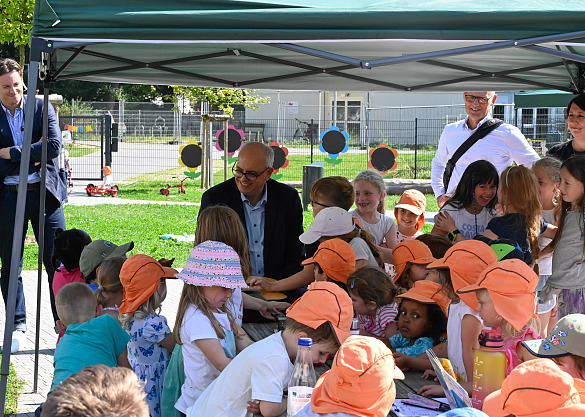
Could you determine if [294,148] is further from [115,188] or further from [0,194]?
[0,194]

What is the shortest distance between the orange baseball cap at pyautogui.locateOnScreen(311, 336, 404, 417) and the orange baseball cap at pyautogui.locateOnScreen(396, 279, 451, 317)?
1269mm

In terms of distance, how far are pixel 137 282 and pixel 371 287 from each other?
123 centimetres

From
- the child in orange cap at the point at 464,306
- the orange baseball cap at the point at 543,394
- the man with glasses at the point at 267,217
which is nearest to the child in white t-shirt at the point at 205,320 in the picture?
the child in orange cap at the point at 464,306

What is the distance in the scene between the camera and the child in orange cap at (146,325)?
11.6 feet

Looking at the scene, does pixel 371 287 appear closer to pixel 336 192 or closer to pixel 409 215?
pixel 336 192

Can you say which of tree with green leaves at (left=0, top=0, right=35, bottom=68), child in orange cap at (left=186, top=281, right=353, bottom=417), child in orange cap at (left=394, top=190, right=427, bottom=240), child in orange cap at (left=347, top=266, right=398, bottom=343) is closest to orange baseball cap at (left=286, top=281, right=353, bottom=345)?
child in orange cap at (left=186, top=281, right=353, bottom=417)

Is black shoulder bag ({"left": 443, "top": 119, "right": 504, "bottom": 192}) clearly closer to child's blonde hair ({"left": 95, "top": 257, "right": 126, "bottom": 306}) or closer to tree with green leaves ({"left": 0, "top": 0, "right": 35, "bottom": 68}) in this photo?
child's blonde hair ({"left": 95, "top": 257, "right": 126, "bottom": 306})

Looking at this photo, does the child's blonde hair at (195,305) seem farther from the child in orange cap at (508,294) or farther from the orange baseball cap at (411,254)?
the orange baseball cap at (411,254)

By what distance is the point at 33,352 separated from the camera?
5836mm

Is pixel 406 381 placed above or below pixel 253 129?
below

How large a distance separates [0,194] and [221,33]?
355cm

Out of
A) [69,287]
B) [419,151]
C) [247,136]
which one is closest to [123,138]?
[247,136]

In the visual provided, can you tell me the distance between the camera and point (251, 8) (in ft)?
10.2

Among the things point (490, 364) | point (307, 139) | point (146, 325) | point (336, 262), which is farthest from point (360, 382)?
point (307, 139)
